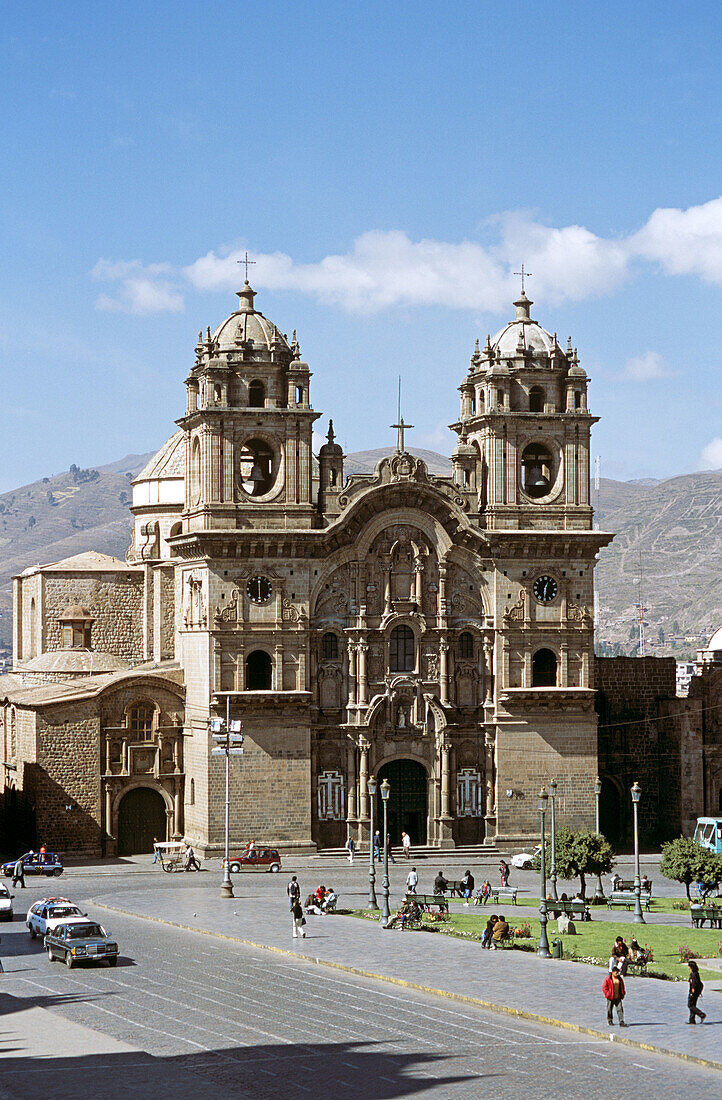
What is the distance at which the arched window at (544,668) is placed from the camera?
76.0 metres

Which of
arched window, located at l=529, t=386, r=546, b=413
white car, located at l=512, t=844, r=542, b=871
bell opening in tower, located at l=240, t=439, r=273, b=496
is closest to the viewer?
white car, located at l=512, t=844, r=542, b=871

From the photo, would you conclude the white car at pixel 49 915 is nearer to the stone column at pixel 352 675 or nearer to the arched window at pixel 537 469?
the stone column at pixel 352 675

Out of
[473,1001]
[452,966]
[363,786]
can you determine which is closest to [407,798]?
[363,786]

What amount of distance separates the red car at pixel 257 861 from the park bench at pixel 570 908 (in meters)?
16.4

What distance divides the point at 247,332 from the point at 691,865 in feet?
95.6

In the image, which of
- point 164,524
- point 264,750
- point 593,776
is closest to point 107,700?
point 264,750

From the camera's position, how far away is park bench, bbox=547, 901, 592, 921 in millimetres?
54031

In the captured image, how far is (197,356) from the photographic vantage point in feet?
245

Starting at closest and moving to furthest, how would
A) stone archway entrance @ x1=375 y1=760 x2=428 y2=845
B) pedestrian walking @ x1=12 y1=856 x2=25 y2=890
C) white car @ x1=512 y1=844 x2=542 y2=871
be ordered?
1. pedestrian walking @ x1=12 y1=856 x2=25 y2=890
2. white car @ x1=512 y1=844 x2=542 y2=871
3. stone archway entrance @ x1=375 y1=760 x2=428 y2=845

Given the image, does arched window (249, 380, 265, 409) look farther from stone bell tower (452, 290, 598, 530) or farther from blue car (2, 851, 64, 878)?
blue car (2, 851, 64, 878)

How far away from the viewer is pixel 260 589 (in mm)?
72938

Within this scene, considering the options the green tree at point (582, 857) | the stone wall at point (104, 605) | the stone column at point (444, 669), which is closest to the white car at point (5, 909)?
the green tree at point (582, 857)

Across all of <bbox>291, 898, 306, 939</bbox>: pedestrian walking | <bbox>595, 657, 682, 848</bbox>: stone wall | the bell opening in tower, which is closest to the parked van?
<bbox>595, 657, 682, 848</bbox>: stone wall

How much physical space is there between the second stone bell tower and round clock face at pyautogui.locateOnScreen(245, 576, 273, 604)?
2.27 meters
